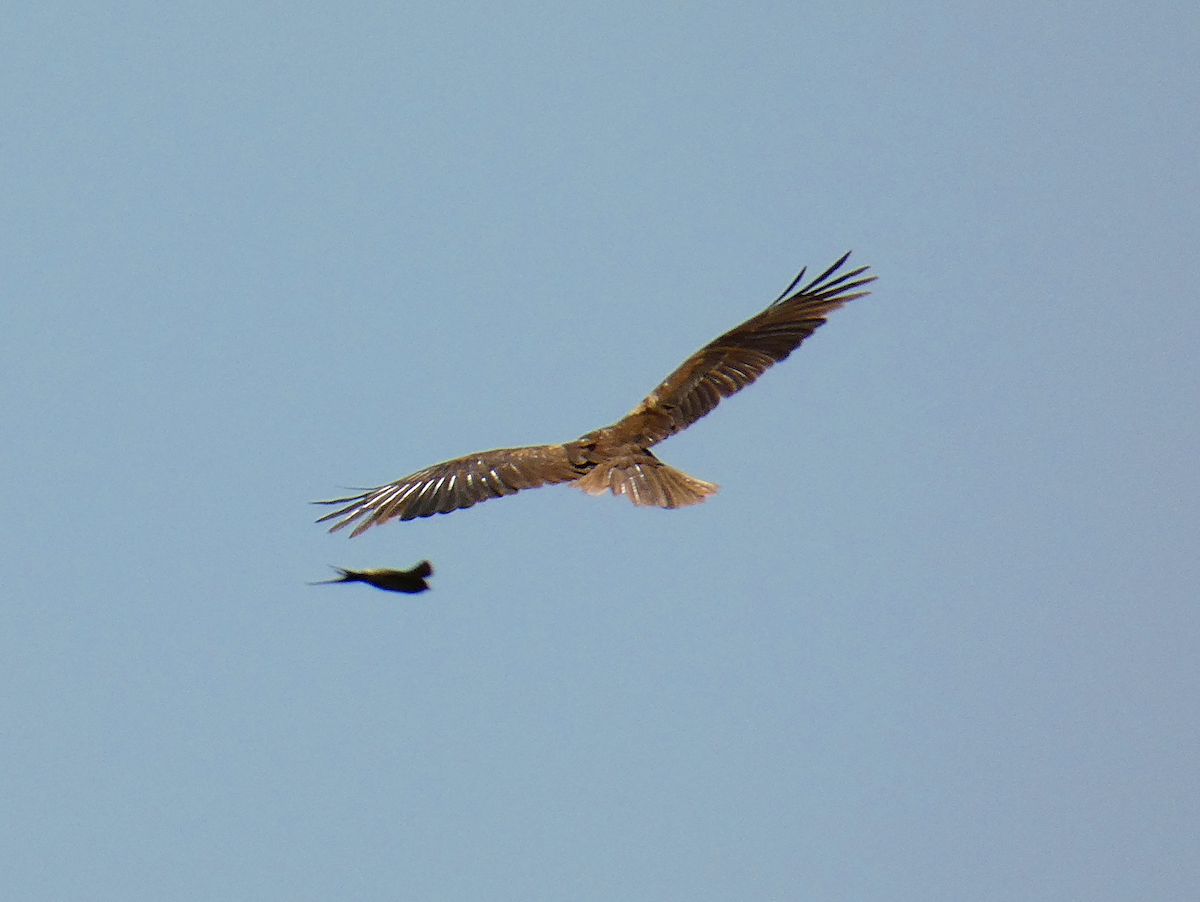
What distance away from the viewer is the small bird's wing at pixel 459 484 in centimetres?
1224

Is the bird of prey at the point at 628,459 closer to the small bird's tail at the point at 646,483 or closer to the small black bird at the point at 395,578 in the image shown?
the small bird's tail at the point at 646,483

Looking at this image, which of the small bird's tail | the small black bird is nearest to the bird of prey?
the small bird's tail

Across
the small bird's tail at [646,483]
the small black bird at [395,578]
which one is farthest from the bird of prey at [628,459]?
the small black bird at [395,578]

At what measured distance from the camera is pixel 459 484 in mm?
12453

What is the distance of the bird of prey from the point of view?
12.2 meters

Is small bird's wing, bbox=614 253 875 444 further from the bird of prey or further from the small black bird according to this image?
the small black bird

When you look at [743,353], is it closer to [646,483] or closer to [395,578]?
[646,483]

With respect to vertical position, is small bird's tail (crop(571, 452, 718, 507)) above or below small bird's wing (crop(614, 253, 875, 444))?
below

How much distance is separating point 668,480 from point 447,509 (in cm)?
164

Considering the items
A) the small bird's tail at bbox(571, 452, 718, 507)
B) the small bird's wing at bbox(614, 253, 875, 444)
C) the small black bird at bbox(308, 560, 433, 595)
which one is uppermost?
the small bird's wing at bbox(614, 253, 875, 444)

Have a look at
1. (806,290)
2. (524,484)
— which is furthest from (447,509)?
(806,290)

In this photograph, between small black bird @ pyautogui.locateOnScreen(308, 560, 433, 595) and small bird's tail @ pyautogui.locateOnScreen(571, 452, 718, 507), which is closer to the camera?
small black bird @ pyautogui.locateOnScreen(308, 560, 433, 595)

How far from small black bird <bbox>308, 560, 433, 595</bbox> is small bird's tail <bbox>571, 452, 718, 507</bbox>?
322 centimetres

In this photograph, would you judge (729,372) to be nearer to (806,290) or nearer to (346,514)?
(806,290)
